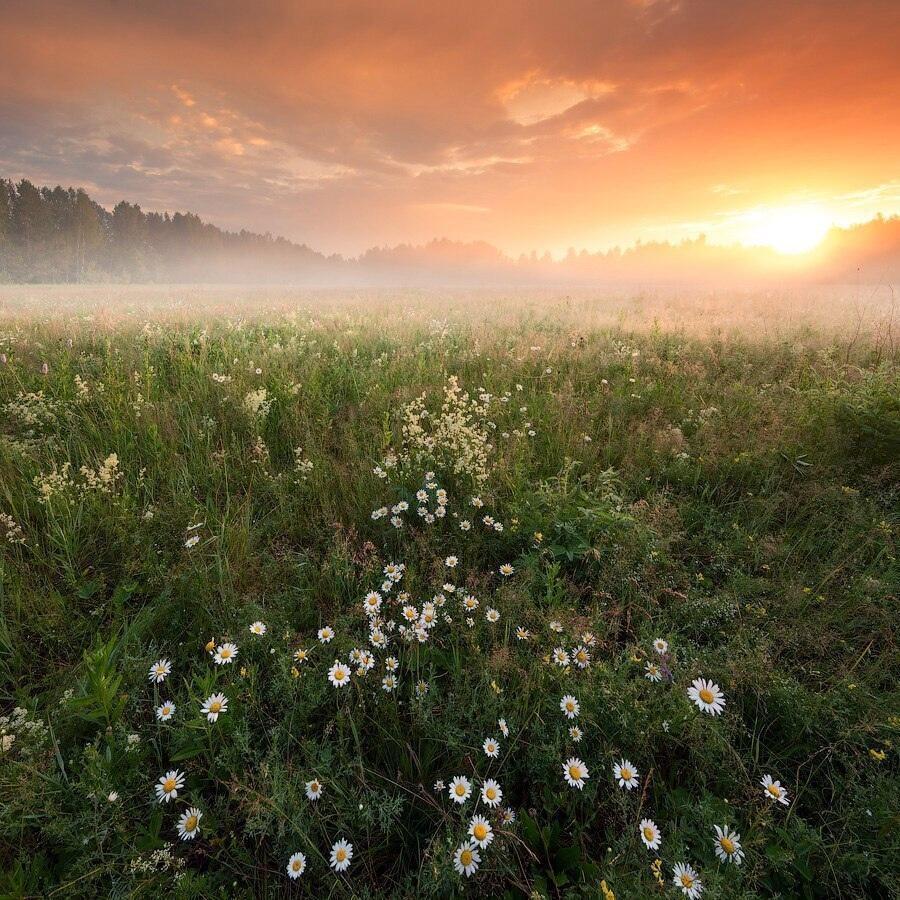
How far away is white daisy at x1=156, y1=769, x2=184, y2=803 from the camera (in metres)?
1.63

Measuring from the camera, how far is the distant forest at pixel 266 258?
47250 millimetres

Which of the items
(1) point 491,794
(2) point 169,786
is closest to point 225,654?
(2) point 169,786

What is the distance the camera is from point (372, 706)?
2.05 meters

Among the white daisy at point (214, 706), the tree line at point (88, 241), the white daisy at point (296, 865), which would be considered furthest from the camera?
the tree line at point (88, 241)

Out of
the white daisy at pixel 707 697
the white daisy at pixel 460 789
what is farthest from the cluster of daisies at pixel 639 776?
the white daisy at pixel 460 789

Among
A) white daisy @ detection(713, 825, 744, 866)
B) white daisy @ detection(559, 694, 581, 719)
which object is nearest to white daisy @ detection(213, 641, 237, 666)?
white daisy @ detection(559, 694, 581, 719)

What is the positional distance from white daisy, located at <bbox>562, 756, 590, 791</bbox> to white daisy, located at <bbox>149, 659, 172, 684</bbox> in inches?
69.3

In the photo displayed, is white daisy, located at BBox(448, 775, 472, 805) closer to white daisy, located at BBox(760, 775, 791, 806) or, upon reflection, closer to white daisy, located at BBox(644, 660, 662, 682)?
white daisy, located at BBox(644, 660, 662, 682)

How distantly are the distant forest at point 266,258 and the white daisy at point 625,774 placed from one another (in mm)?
39987

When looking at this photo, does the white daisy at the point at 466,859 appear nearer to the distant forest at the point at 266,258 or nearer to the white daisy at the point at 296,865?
the white daisy at the point at 296,865

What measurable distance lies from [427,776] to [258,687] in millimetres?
843

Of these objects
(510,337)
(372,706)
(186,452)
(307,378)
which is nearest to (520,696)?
(372,706)

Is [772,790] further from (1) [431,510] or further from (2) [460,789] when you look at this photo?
(1) [431,510]

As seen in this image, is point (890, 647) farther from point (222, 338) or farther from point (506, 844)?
point (222, 338)
